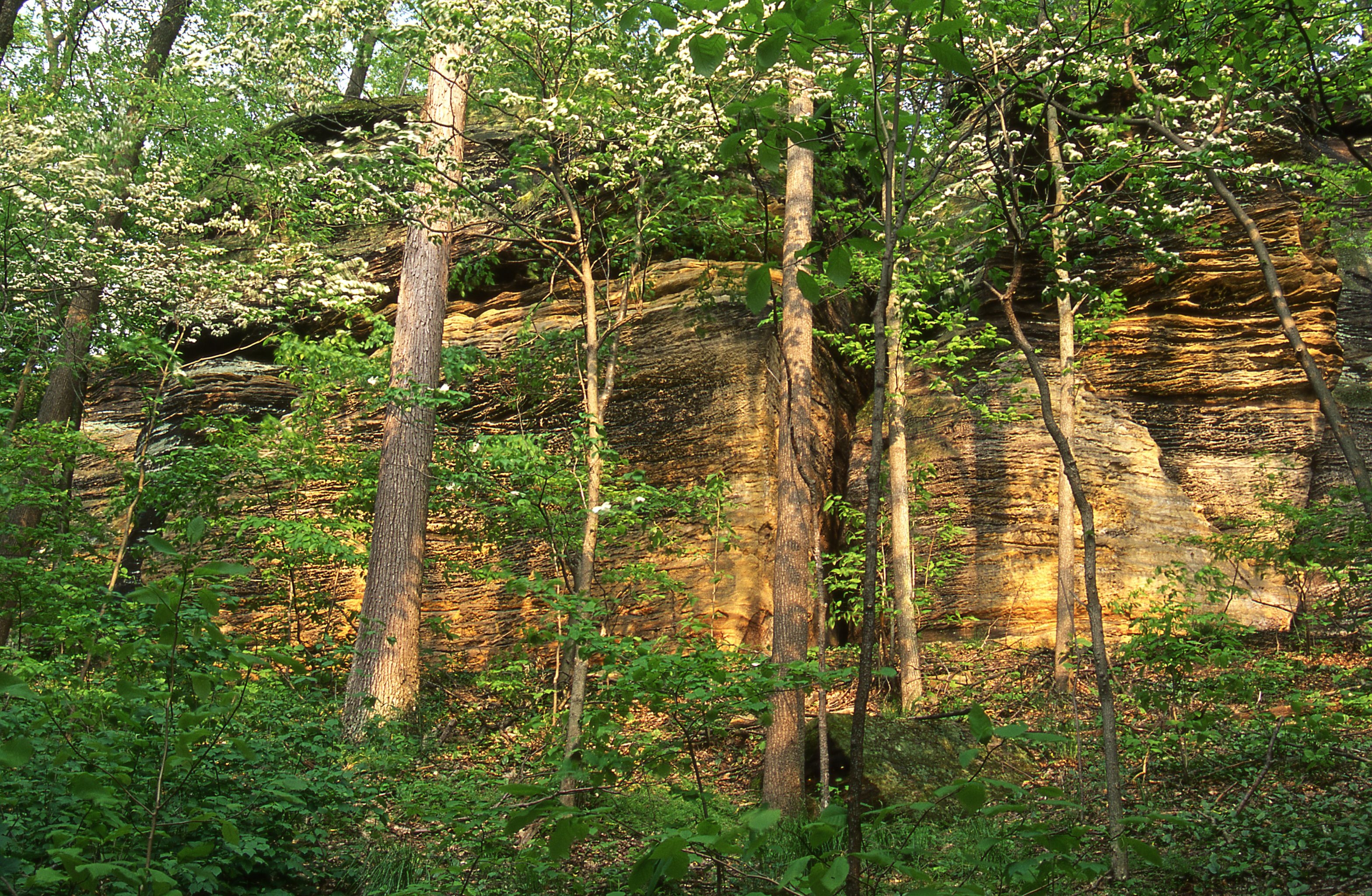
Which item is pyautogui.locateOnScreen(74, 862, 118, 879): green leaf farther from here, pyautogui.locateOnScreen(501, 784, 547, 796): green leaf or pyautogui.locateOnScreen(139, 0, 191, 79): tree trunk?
pyautogui.locateOnScreen(139, 0, 191, 79): tree trunk

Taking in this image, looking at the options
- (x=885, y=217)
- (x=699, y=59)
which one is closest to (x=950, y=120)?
(x=885, y=217)

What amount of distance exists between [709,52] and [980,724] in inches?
55.4

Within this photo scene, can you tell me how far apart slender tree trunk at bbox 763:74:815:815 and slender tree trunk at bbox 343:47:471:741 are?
3.50 meters

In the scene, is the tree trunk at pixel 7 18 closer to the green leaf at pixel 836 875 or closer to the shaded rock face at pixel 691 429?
the shaded rock face at pixel 691 429

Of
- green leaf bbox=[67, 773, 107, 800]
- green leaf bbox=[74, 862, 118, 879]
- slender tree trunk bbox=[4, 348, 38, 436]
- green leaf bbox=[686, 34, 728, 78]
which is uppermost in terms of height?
slender tree trunk bbox=[4, 348, 38, 436]

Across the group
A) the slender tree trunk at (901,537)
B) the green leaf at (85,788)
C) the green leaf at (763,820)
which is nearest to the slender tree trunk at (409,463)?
the green leaf at (85,788)

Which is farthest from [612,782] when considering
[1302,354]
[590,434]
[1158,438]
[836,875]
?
[1158,438]

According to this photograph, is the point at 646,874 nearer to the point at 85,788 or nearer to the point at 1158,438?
the point at 85,788

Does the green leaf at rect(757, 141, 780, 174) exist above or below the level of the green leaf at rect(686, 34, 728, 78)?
below

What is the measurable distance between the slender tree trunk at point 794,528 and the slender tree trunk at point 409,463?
3.50 meters

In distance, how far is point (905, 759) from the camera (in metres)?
7.71

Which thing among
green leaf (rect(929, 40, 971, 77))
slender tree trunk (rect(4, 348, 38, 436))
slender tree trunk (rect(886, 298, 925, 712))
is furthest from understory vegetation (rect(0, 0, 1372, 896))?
slender tree trunk (rect(4, 348, 38, 436))

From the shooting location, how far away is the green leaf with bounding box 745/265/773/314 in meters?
1.65

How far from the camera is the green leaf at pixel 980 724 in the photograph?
1.52m
